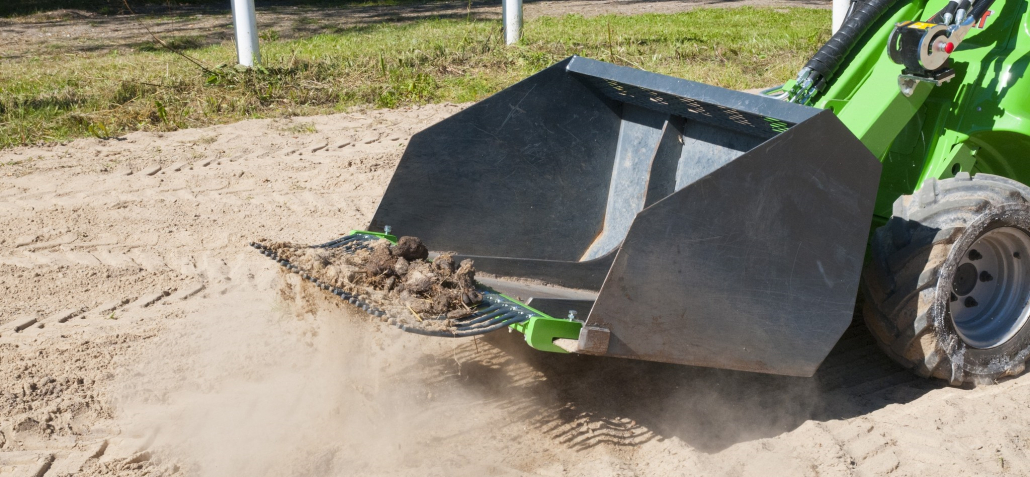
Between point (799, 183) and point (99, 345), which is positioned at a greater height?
point (799, 183)

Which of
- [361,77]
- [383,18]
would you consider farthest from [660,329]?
[383,18]

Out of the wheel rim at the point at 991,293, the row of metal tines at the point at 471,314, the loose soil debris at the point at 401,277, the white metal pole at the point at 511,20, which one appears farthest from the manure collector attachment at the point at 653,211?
the white metal pole at the point at 511,20

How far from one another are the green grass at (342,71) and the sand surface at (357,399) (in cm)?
257

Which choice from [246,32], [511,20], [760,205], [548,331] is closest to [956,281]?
[760,205]

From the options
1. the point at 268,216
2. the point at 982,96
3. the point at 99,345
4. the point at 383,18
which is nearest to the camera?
the point at 982,96

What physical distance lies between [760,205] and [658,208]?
0.37 m

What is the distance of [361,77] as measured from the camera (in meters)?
8.55

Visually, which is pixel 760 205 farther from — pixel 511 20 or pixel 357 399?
pixel 511 20

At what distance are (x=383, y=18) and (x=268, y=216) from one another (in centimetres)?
955

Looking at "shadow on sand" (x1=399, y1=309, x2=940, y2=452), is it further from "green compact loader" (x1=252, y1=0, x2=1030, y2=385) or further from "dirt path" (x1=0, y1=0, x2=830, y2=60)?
"dirt path" (x1=0, y1=0, x2=830, y2=60)

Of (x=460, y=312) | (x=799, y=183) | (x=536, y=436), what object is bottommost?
(x=536, y=436)

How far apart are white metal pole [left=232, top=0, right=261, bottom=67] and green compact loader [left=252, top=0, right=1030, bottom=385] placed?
5.27 meters

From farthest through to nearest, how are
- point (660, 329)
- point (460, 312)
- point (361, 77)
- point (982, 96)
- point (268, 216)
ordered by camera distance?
point (361, 77), point (268, 216), point (982, 96), point (460, 312), point (660, 329)

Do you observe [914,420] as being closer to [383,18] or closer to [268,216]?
[268,216]
